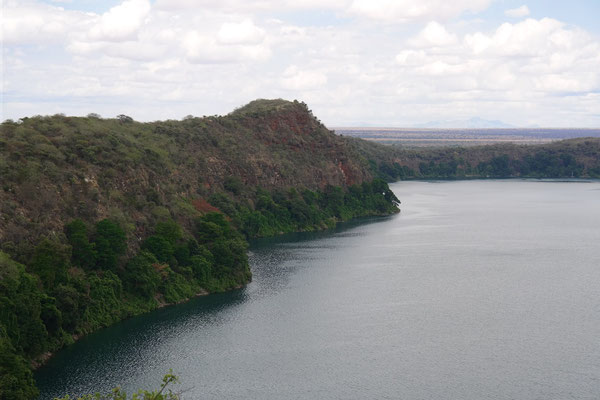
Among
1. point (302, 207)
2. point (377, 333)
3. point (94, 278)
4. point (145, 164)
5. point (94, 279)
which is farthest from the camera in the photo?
point (302, 207)

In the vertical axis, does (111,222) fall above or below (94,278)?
above

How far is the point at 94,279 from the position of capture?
67125 millimetres

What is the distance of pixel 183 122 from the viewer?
466 feet

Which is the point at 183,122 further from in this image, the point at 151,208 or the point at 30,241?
the point at 30,241

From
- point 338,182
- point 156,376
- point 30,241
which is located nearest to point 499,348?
point 156,376

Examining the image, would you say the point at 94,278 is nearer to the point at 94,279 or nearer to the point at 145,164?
the point at 94,279

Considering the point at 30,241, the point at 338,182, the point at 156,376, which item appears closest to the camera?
the point at 156,376

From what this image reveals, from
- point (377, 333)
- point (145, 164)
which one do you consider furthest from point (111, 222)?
point (377, 333)

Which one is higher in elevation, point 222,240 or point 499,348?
point 222,240

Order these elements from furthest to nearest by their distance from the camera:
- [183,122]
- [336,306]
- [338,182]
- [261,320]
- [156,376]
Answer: [338,182] < [183,122] < [336,306] < [261,320] < [156,376]

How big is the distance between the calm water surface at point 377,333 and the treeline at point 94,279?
2101mm

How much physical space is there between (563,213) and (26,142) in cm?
11156

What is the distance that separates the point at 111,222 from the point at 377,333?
3113 cm

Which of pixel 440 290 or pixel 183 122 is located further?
pixel 183 122
